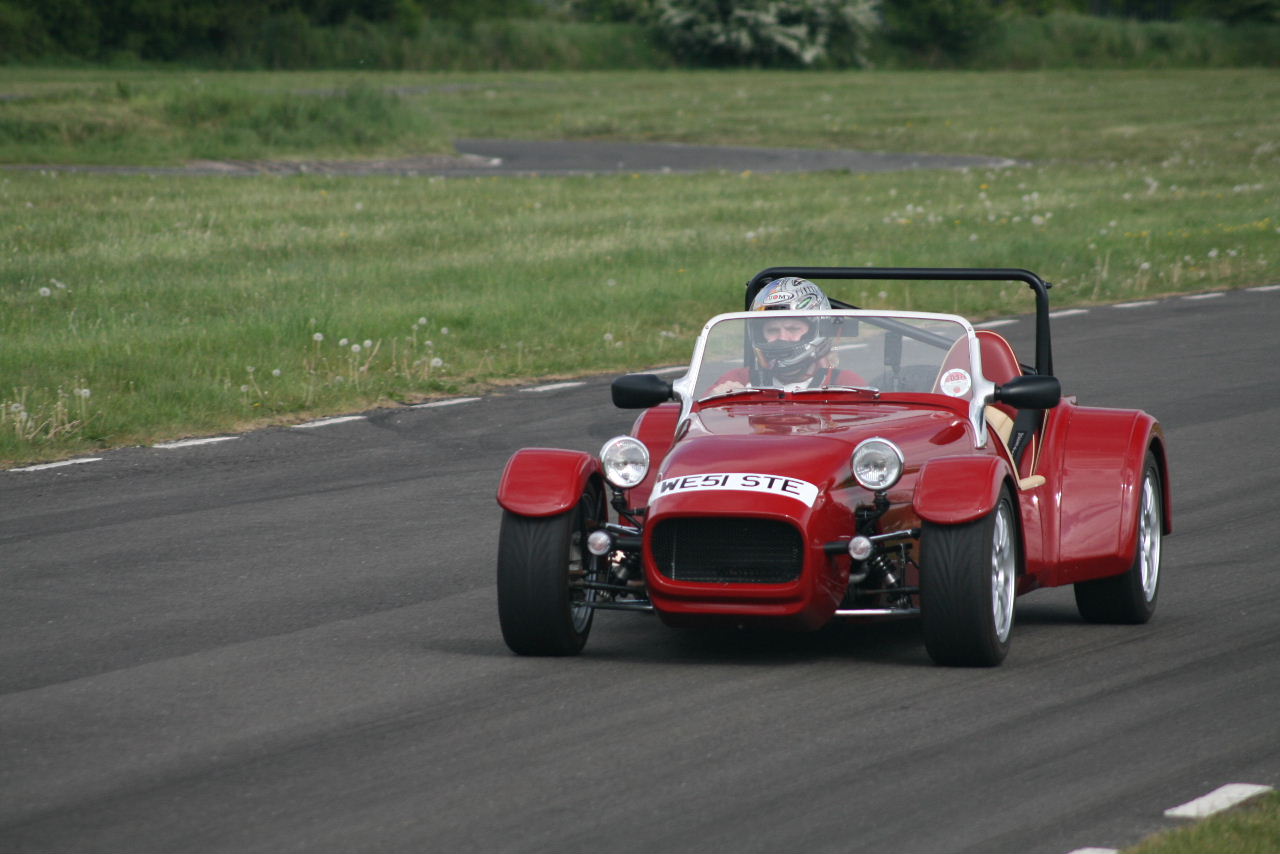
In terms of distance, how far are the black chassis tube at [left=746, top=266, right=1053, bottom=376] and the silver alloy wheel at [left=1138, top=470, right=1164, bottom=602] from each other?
83cm

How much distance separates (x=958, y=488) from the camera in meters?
7.03

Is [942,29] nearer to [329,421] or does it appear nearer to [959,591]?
[329,421]

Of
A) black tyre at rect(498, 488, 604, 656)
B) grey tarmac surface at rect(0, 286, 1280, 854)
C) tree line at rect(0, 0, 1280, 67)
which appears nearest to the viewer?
grey tarmac surface at rect(0, 286, 1280, 854)

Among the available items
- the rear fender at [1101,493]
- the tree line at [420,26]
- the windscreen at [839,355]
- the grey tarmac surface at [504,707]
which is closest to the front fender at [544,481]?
the grey tarmac surface at [504,707]

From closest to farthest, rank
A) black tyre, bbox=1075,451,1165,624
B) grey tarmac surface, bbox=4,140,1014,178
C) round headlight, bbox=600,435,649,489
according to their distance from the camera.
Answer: round headlight, bbox=600,435,649,489
black tyre, bbox=1075,451,1165,624
grey tarmac surface, bbox=4,140,1014,178

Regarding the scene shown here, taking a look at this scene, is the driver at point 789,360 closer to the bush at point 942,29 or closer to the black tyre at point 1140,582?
the black tyre at point 1140,582

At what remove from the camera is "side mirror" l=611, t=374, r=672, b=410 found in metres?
8.02

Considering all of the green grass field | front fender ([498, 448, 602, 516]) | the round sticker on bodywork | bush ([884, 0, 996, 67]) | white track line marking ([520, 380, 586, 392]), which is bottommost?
bush ([884, 0, 996, 67])

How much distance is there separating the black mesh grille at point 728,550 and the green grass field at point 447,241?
259 inches

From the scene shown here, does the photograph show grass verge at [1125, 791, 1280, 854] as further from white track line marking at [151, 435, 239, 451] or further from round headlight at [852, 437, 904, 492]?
white track line marking at [151, 435, 239, 451]

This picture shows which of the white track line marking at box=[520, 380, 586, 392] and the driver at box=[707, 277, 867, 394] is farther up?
the driver at box=[707, 277, 867, 394]

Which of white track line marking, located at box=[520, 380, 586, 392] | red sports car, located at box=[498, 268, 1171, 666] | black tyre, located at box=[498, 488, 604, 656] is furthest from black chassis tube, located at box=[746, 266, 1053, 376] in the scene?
white track line marking, located at box=[520, 380, 586, 392]

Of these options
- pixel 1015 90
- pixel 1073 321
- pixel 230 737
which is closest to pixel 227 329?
pixel 1073 321

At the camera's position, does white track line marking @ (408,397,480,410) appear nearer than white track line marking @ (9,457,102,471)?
No
